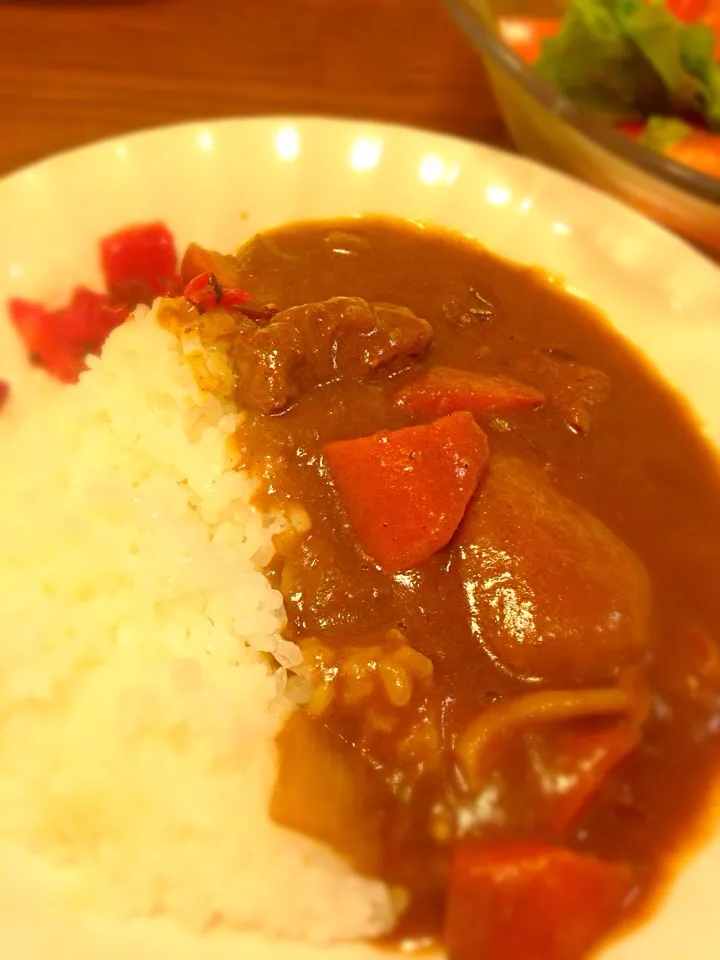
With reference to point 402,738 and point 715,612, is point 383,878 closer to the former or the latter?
point 402,738

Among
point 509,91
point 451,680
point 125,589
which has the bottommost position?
point 125,589

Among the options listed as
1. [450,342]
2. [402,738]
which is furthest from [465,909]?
[450,342]

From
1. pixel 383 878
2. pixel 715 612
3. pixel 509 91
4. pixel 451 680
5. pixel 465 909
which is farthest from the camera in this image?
pixel 509 91

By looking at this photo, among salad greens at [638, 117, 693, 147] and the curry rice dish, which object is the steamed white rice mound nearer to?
the curry rice dish

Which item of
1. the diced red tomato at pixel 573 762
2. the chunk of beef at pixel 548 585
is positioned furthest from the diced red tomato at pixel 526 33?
the diced red tomato at pixel 573 762

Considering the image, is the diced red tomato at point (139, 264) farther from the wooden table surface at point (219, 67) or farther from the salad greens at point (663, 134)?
Answer: the salad greens at point (663, 134)

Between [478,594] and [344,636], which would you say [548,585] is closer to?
[478,594]

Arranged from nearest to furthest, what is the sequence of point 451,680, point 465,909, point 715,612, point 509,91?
point 465,909 < point 451,680 < point 715,612 < point 509,91
